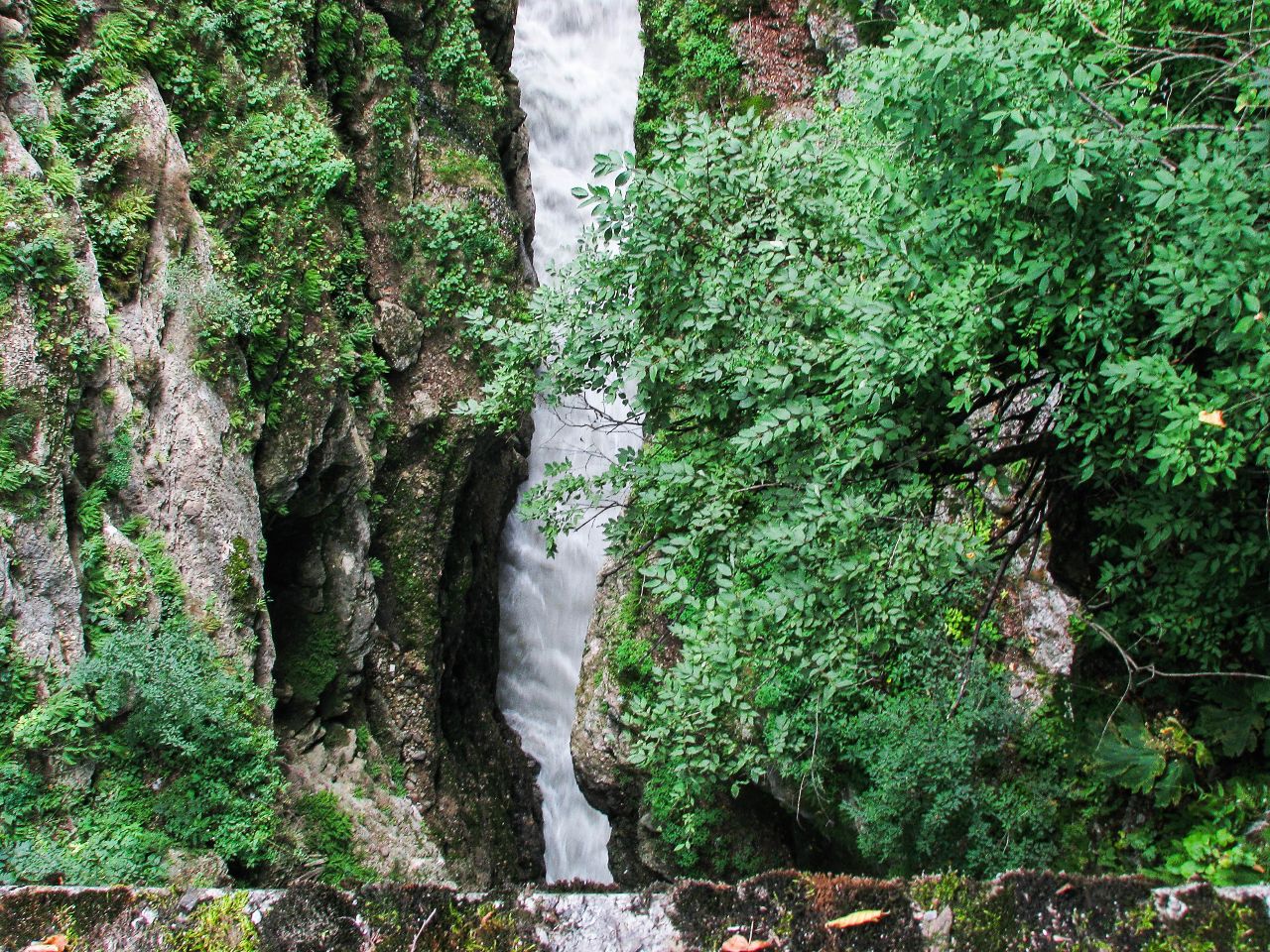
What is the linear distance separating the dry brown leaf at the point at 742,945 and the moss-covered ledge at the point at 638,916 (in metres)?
0.02

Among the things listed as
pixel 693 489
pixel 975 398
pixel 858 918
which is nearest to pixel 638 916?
pixel 858 918

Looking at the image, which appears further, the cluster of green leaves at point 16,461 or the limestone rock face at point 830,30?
the limestone rock face at point 830,30

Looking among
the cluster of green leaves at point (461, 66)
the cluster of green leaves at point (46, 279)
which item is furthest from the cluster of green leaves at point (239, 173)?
the cluster of green leaves at point (461, 66)

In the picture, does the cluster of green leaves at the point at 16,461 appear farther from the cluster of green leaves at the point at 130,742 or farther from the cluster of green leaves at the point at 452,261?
the cluster of green leaves at the point at 452,261

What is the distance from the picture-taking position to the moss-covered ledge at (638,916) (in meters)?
2.50

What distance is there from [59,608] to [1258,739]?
22.8 ft

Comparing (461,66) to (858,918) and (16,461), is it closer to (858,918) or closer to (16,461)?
(16,461)

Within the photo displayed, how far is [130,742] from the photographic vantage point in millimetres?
5613

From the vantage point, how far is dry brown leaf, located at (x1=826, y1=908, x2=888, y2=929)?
101 inches

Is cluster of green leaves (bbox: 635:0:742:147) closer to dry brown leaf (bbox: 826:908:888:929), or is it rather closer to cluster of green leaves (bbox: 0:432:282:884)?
cluster of green leaves (bbox: 0:432:282:884)

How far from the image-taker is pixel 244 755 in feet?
20.5

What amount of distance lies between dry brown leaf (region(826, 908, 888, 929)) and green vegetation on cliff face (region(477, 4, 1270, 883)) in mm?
2124

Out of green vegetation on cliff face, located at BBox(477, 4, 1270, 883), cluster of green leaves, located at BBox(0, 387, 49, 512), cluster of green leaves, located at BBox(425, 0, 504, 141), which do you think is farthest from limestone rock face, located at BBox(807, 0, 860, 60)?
cluster of green leaves, located at BBox(0, 387, 49, 512)

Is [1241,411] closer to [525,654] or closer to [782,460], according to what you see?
[782,460]
